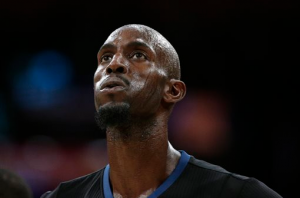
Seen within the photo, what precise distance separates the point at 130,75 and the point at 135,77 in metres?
0.02

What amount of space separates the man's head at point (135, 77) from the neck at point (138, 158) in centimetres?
8

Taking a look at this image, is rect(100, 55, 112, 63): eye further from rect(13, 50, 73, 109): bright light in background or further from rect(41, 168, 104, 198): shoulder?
rect(13, 50, 73, 109): bright light in background

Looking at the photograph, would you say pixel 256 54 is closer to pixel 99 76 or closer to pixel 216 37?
pixel 216 37

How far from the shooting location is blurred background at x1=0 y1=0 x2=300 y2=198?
5285mm

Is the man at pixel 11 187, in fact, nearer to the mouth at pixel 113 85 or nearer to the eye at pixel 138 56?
the mouth at pixel 113 85

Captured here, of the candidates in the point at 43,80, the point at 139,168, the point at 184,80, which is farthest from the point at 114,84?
the point at 43,80

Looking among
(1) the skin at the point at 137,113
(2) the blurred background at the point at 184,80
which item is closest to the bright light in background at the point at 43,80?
(2) the blurred background at the point at 184,80

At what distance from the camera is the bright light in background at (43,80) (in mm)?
5641

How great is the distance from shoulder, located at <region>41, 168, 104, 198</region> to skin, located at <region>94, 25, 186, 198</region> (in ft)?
0.36

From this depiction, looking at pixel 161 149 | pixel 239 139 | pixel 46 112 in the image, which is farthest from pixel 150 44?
pixel 46 112

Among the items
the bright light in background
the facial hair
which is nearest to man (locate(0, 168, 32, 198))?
the facial hair

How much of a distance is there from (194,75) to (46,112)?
4.96 feet

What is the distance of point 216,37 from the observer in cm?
585

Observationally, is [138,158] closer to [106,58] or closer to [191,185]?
[191,185]
